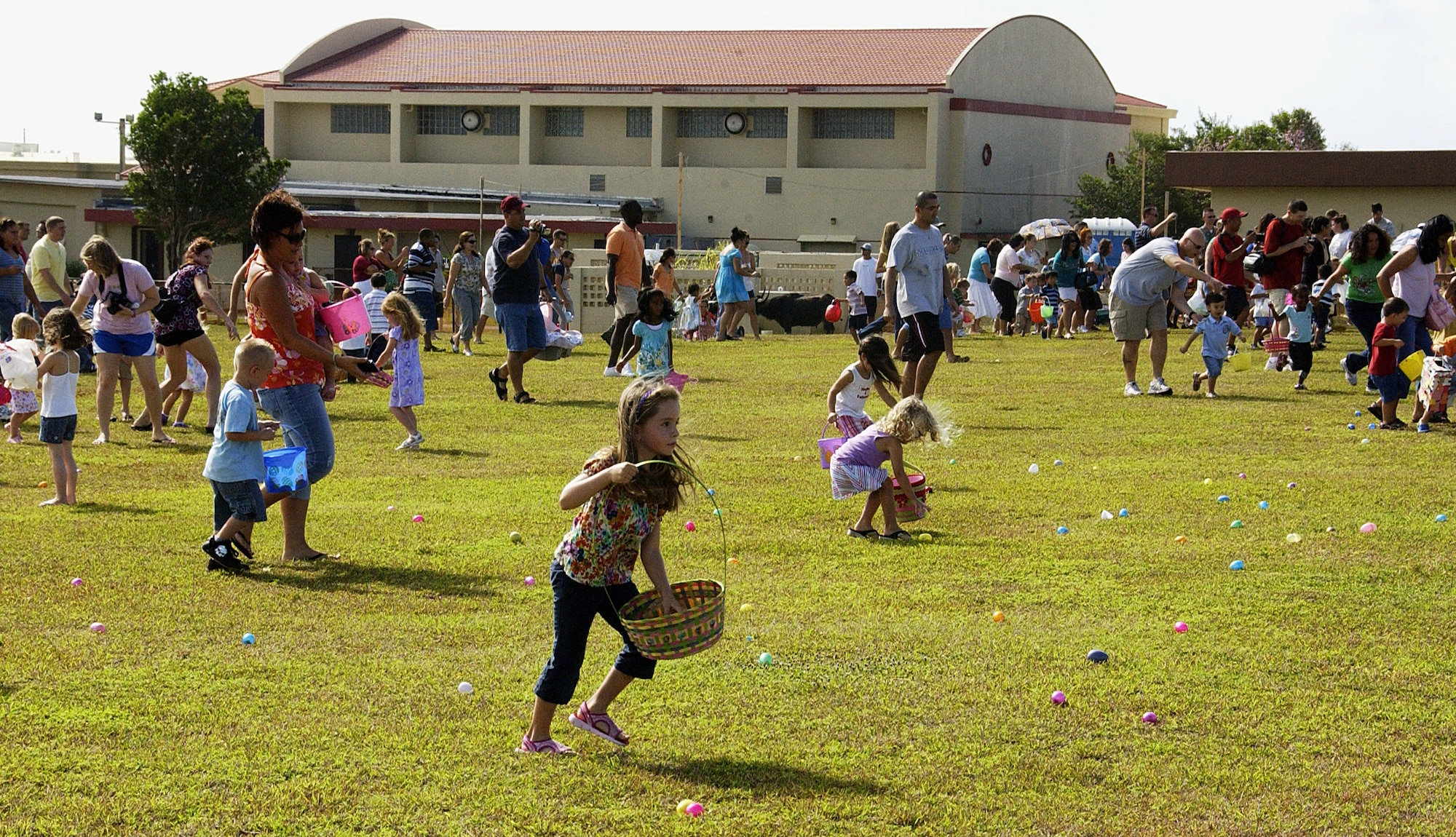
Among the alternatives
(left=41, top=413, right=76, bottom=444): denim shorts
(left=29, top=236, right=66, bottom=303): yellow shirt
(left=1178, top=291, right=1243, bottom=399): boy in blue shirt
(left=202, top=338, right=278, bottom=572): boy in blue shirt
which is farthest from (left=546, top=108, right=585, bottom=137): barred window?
(left=202, top=338, right=278, bottom=572): boy in blue shirt

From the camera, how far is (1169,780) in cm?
489

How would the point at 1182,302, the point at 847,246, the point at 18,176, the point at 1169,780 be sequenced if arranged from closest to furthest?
the point at 1169,780 → the point at 1182,302 → the point at 18,176 → the point at 847,246

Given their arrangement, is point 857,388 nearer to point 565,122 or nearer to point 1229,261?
point 1229,261

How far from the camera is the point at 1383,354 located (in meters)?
12.9

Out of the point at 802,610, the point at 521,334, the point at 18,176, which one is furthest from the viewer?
the point at 18,176

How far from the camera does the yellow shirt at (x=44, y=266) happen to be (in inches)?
636

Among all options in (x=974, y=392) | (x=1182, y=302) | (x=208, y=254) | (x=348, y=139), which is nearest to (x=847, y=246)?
(x=348, y=139)

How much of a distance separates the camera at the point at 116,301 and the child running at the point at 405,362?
1961 millimetres

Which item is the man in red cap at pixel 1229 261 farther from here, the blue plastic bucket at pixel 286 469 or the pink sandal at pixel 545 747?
the pink sandal at pixel 545 747

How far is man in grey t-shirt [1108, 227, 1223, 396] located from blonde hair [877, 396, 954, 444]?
7.52 meters

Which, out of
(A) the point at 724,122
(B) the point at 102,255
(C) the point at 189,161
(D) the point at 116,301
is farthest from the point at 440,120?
(B) the point at 102,255

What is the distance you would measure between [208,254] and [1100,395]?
8.69m

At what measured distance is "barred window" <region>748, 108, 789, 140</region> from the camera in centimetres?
5403

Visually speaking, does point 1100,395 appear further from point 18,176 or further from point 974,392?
point 18,176
